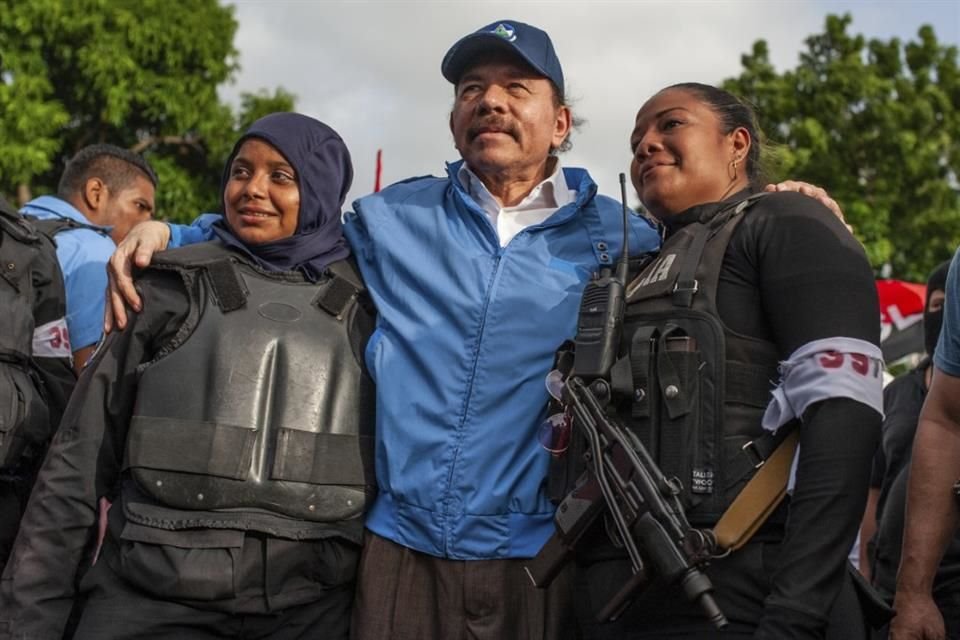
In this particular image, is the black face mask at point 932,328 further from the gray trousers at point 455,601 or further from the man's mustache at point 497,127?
the gray trousers at point 455,601

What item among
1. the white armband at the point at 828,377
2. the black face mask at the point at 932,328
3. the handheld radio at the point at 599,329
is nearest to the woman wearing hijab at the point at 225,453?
the handheld radio at the point at 599,329

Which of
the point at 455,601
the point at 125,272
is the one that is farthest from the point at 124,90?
the point at 455,601

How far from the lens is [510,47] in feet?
12.3

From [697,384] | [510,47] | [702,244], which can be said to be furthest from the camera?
[510,47]

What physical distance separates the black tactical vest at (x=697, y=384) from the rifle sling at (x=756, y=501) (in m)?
0.04

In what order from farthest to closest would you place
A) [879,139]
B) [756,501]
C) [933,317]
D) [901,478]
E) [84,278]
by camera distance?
[879,139], [933,317], [84,278], [901,478], [756,501]

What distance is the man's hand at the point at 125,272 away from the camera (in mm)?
3518

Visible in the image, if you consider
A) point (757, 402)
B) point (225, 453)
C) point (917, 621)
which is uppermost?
point (757, 402)

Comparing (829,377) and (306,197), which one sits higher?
(306,197)

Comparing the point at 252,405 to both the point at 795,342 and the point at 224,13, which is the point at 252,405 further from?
the point at 224,13

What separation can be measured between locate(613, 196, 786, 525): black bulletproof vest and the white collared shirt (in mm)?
845

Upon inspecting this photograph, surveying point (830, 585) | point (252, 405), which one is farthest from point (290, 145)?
point (830, 585)

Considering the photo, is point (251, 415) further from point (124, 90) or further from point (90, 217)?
point (124, 90)

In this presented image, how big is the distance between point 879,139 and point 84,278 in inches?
849
